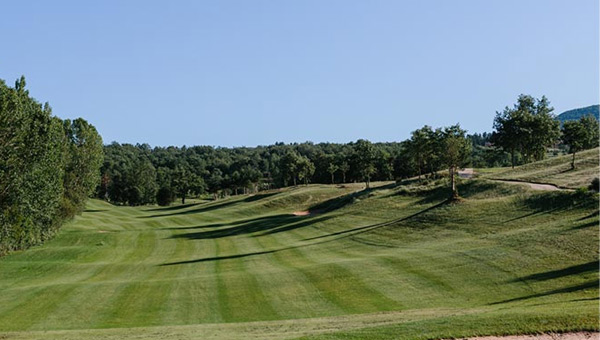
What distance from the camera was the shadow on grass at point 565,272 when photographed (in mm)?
21219

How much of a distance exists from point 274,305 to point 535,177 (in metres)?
39.0

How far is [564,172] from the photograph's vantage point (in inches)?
1955

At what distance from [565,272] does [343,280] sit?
10.4 meters

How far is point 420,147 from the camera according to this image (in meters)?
73.1

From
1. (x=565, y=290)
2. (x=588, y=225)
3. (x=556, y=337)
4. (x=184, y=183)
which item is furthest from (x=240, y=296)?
(x=184, y=183)

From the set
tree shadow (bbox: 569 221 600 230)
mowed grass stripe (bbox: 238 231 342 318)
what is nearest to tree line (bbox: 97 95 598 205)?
tree shadow (bbox: 569 221 600 230)

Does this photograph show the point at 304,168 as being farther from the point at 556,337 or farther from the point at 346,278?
the point at 556,337

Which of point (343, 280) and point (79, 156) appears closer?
point (343, 280)

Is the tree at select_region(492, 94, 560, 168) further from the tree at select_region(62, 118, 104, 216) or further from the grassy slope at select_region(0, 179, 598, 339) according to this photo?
the tree at select_region(62, 118, 104, 216)

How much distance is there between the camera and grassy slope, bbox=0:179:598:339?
53.5 feet

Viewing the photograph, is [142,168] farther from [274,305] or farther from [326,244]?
[274,305]

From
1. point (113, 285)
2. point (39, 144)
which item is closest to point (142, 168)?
point (39, 144)

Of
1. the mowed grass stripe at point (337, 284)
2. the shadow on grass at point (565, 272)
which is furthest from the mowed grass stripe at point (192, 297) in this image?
the shadow on grass at point (565, 272)

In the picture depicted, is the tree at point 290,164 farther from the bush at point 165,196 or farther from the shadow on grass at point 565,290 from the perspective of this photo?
the shadow on grass at point 565,290
